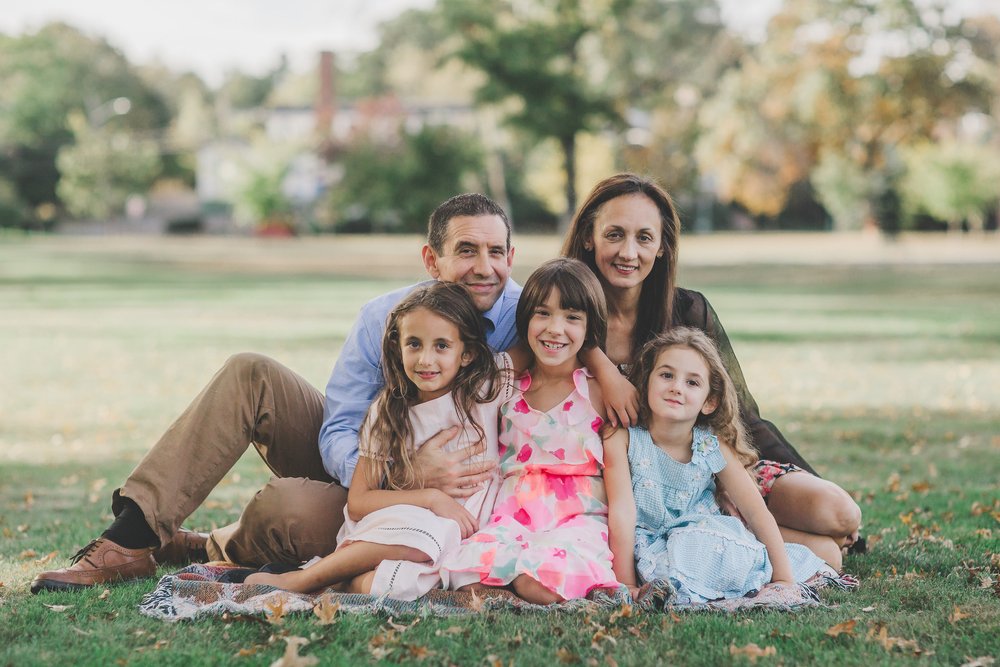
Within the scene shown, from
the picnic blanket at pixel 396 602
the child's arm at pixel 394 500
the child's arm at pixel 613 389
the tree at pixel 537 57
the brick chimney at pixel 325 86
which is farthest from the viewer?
the brick chimney at pixel 325 86

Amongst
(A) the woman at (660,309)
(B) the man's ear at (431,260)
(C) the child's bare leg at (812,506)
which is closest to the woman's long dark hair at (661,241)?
(A) the woman at (660,309)

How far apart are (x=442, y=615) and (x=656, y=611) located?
2.55 ft

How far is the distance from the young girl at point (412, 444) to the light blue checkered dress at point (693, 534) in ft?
2.00

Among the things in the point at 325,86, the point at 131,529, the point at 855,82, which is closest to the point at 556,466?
the point at 131,529

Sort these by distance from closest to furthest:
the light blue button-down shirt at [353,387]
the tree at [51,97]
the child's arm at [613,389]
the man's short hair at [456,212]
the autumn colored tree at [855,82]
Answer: the child's arm at [613,389], the light blue button-down shirt at [353,387], the man's short hair at [456,212], the autumn colored tree at [855,82], the tree at [51,97]

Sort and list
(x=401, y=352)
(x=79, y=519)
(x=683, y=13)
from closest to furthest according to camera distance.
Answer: (x=401, y=352), (x=79, y=519), (x=683, y=13)

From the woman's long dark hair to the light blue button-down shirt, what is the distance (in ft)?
1.75

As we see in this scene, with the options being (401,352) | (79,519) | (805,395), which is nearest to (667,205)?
(401,352)

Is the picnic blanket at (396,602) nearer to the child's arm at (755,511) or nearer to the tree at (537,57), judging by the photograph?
the child's arm at (755,511)

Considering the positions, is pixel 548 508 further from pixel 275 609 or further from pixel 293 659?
pixel 293 659

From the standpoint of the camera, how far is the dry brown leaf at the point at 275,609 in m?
3.72

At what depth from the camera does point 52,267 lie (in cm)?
3438

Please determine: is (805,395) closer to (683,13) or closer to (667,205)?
(667,205)

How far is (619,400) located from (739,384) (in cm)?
83
